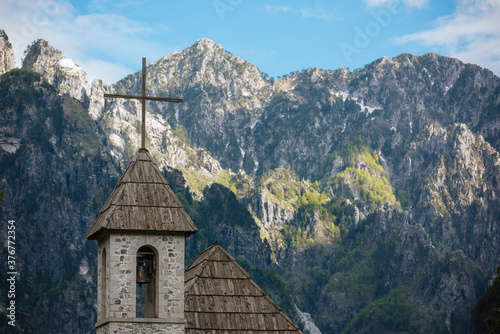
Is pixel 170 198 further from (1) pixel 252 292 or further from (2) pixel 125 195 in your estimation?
(1) pixel 252 292

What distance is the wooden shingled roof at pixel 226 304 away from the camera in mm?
38531

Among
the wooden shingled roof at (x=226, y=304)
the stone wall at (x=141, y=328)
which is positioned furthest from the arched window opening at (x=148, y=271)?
the wooden shingled roof at (x=226, y=304)

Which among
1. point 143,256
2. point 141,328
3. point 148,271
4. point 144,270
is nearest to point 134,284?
point 144,270

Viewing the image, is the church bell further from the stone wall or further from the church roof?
the stone wall

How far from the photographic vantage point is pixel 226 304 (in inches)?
1555

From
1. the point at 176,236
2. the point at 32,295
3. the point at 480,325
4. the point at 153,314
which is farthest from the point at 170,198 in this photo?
the point at 32,295

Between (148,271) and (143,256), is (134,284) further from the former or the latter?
(143,256)

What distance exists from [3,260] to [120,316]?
543 ft

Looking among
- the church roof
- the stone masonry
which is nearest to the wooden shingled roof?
the stone masonry

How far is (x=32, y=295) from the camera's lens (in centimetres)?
19362

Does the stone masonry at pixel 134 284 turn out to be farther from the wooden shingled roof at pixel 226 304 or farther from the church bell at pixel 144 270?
the wooden shingled roof at pixel 226 304

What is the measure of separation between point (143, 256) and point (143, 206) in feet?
6.18

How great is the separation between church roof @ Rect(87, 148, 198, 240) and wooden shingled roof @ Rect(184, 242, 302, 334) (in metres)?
4.43

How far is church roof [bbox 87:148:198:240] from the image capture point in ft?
115
